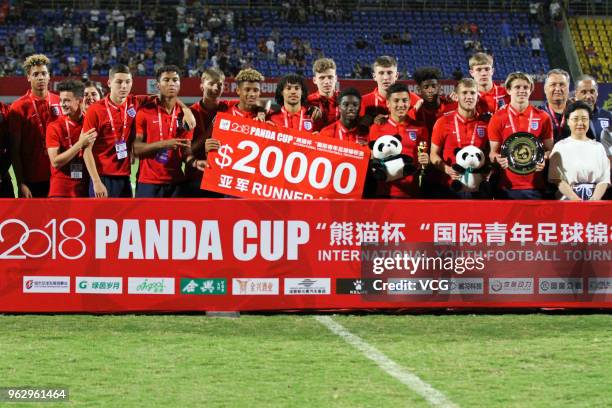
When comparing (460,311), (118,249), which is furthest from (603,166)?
(118,249)

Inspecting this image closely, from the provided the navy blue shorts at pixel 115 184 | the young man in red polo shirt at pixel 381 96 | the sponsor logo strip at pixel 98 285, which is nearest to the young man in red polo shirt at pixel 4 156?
the navy blue shorts at pixel 115 184

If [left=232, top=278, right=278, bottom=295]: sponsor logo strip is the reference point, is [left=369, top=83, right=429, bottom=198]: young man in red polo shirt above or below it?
above

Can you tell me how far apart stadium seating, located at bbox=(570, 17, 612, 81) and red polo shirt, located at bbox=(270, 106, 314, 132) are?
33.4m

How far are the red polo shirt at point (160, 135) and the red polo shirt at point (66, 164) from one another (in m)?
0.57

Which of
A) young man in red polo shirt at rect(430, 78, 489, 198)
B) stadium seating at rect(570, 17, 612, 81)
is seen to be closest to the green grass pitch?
young man in red polo shirt at rect(430, 78, 489, 198)

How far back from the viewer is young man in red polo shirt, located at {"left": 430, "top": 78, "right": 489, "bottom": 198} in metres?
9.56

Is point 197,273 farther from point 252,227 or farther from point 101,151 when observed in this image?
point 101,151

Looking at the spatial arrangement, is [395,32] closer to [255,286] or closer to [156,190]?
[156,190]

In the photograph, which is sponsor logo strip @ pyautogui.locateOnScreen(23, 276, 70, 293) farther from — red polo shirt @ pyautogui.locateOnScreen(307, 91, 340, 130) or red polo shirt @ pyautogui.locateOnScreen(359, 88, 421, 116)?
red polo shirt @ pyautogui.locateOnScreen(359, 88, 421, 116)

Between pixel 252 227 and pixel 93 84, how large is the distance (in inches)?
149

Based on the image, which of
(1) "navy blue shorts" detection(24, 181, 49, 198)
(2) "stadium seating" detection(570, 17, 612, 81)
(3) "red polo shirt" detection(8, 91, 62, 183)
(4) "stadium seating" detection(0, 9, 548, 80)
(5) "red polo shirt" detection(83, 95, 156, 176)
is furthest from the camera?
(2) "stadium seating" detection(570, 17, 612, 81)

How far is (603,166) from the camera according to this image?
9.31 m

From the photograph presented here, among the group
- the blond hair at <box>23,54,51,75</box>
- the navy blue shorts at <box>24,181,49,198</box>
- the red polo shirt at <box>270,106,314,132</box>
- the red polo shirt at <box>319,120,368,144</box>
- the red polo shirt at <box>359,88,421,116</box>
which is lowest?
the navy blue shorts at <box>24,181,49,198</box>

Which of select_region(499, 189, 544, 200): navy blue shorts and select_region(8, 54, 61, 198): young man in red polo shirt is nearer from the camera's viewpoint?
select_region(499, 189, 544, 200): navy blue shorts
